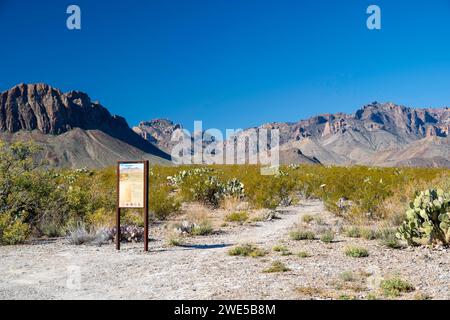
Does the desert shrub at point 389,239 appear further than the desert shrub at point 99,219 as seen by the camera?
No

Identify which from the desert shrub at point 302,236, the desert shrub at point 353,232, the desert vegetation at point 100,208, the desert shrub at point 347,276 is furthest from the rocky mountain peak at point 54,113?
the desert shrub at point 347,276

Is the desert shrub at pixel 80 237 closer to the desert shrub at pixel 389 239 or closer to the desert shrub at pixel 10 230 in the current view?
the desert shrub at pixel 10 230

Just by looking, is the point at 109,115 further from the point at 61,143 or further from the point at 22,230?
the point at 22,230

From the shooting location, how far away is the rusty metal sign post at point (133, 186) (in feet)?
31.1

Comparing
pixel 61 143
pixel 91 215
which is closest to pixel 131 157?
pixel 61 143

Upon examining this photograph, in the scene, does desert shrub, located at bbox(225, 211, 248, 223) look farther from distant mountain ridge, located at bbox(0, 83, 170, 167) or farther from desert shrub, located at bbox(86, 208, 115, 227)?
distant mountain ridge, located at bbox(0, 83, 170, 167)

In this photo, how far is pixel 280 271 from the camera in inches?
295

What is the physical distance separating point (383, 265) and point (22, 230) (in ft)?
24.2

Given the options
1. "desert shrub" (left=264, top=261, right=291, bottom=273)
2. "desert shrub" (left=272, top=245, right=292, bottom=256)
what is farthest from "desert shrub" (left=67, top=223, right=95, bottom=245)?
"desert shrub" (left=264, top=261, right=291, bottom=273)

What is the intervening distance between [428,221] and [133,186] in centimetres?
573

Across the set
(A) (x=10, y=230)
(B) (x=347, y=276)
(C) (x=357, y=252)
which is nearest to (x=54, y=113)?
(A) (x=10, y=230)

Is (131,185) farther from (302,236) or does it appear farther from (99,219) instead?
(302,236)

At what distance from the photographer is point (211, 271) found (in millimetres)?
7574

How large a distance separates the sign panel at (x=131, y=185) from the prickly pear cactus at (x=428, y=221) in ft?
16.9
